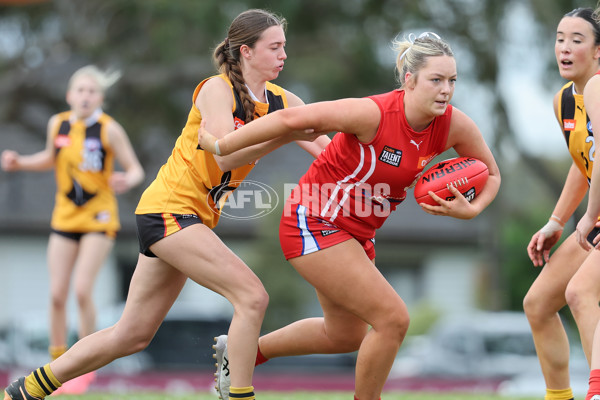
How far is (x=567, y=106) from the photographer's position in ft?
16.8

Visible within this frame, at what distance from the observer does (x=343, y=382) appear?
43.1 feet

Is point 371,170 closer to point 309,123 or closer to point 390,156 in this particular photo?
point 390,156

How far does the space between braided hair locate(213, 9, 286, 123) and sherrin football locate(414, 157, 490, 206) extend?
1.03m

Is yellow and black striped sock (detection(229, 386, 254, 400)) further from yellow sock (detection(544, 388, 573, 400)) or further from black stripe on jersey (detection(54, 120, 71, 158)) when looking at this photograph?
black stripe on jersey (detection(54, 120, 71, 158))

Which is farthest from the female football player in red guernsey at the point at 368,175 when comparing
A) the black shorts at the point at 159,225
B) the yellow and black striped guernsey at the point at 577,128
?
the yellow and black striped guernsey at the point at 577,128

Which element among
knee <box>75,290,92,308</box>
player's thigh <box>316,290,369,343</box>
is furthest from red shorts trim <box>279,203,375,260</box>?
knee <box>75,290,92,308</box>

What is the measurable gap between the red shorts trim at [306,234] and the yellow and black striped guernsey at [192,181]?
443 mm

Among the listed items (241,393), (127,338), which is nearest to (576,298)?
(241,393)

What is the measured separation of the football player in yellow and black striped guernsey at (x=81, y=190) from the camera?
7.50 m

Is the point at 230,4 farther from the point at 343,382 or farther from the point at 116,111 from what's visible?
the point at 343,382

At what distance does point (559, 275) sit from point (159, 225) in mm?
2313

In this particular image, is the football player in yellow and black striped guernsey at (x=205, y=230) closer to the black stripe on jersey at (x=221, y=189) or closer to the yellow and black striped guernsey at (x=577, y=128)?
the black stripe on jersey at (x=221, y=189)

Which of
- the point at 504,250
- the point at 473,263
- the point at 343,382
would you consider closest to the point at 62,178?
the point at 343,382

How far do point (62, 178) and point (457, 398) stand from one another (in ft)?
12.9
